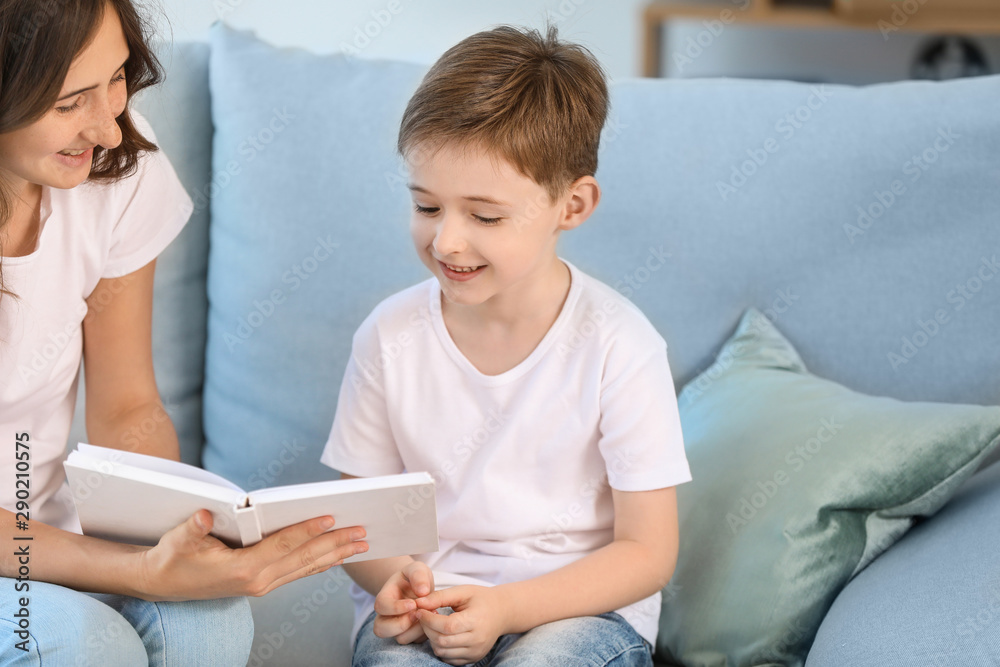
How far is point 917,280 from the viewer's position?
1327 mm

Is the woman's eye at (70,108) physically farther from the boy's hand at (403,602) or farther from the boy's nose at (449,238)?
the boy's hand at (403,602)

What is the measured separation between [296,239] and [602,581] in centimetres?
71

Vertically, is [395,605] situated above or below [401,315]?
below

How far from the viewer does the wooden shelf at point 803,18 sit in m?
2.86

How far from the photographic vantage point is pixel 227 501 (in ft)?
2.73

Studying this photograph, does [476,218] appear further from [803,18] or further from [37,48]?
[803,18]

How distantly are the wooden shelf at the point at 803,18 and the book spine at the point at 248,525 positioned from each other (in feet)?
8.23

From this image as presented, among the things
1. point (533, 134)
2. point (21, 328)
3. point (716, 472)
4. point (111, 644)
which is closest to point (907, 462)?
point (716, 472)

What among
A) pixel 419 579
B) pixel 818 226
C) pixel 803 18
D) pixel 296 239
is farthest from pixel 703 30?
pixel 419 579

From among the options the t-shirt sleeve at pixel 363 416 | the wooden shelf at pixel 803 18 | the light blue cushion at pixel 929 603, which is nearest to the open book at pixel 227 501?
the t-shirt sleeve at pixel 363 416

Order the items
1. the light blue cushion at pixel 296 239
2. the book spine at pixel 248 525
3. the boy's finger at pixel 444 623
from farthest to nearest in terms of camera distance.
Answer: the light blue cushion at pixel 296 239 < the boy's finger at pixel 444 623 < the book spine at pixel 248 525

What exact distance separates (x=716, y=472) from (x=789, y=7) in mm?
2273

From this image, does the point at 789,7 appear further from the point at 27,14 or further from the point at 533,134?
the point at 27,14

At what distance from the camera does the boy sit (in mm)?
988
